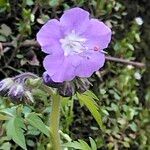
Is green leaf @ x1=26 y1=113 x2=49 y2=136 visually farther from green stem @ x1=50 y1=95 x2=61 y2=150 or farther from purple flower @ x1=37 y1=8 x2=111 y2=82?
purple flower @ x1=37 y1=8 x2=111 y2=82

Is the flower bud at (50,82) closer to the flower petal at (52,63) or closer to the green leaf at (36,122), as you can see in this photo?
the flower petal at (52,63)

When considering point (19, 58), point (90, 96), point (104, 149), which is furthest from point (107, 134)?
point (90, 96)

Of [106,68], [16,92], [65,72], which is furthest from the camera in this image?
[106,68]

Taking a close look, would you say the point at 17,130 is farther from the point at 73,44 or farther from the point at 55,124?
the point at 73,44

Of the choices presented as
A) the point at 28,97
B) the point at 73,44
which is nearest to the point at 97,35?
the point at 73,44

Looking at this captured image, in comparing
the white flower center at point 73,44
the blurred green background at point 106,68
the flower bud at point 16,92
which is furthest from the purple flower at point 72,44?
the blurred green background at point 106,68

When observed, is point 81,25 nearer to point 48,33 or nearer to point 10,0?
point 48,33
